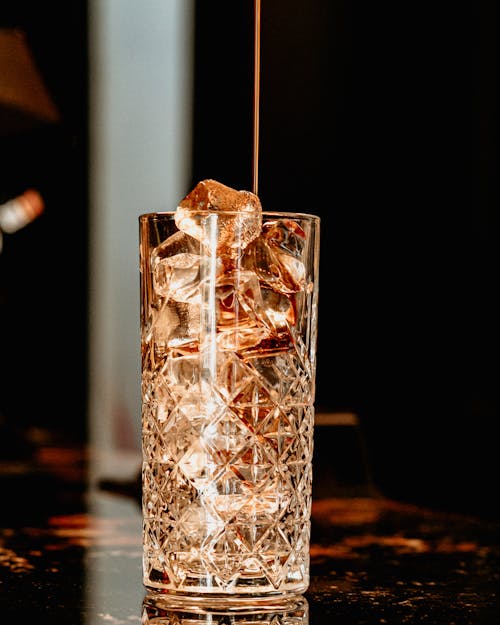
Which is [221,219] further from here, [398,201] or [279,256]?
[398,201]

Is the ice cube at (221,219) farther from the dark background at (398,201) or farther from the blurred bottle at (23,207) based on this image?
the blurred bottle at (23,207)

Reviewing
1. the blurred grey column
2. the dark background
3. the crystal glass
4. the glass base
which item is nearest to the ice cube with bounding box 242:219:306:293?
the crystal glass

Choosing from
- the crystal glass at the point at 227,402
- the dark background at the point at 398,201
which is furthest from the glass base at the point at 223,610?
the dark background at the point at 398,201

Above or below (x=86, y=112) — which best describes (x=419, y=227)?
below

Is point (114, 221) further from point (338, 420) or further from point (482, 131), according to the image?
point (338, 420)

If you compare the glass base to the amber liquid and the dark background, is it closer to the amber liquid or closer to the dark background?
the amber liquid

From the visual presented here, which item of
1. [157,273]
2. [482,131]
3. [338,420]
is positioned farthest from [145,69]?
[157,273]

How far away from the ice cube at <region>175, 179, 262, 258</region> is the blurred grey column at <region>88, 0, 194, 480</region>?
335cm

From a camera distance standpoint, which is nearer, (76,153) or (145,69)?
(145,69)

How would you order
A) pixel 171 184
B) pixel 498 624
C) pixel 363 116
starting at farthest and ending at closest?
1. pixel 171 184
2. pixel 363 116
3. pixel 498 624

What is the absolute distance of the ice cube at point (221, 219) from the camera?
68 cm

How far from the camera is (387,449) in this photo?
9.70 ft

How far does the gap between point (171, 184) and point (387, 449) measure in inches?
62.9

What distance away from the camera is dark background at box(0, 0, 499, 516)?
2754mm
